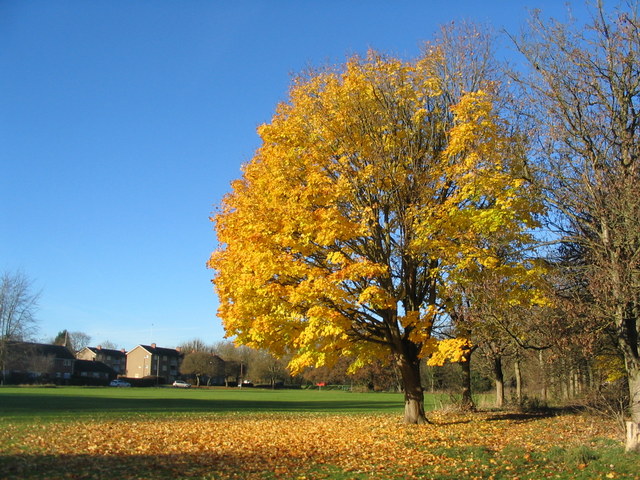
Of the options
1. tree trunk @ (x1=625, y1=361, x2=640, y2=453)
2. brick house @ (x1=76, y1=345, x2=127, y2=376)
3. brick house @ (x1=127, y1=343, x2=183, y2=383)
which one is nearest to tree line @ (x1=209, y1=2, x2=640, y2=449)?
tree trunk @ (x1=625, y1=361, x2=640, y2=453)

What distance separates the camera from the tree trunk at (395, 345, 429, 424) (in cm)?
1852

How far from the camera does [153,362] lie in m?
133

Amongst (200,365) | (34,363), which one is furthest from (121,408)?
(200,365)

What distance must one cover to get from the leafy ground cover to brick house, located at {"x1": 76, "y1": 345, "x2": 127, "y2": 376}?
13282cm

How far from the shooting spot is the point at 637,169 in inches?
485

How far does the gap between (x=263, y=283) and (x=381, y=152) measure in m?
5.61

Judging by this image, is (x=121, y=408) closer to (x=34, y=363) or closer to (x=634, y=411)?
(x=634, y=411)

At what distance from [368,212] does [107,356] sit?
467 feet

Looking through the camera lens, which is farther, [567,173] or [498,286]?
[498,286]

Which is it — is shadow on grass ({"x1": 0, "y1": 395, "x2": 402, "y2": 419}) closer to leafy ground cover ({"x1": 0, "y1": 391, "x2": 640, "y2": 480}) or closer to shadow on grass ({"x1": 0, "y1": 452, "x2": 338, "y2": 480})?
leafy ground cover ({"x1": 0, "y1": 391, "x2": 640, "y2": 480})

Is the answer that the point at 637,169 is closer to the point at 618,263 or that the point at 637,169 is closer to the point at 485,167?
the point at 618,263

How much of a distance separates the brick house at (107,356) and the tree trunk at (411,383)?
134 metres

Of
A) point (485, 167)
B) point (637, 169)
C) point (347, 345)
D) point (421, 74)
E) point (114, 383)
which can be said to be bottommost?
point (114, 383)

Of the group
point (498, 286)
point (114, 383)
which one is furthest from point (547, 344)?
point (114, 383)
